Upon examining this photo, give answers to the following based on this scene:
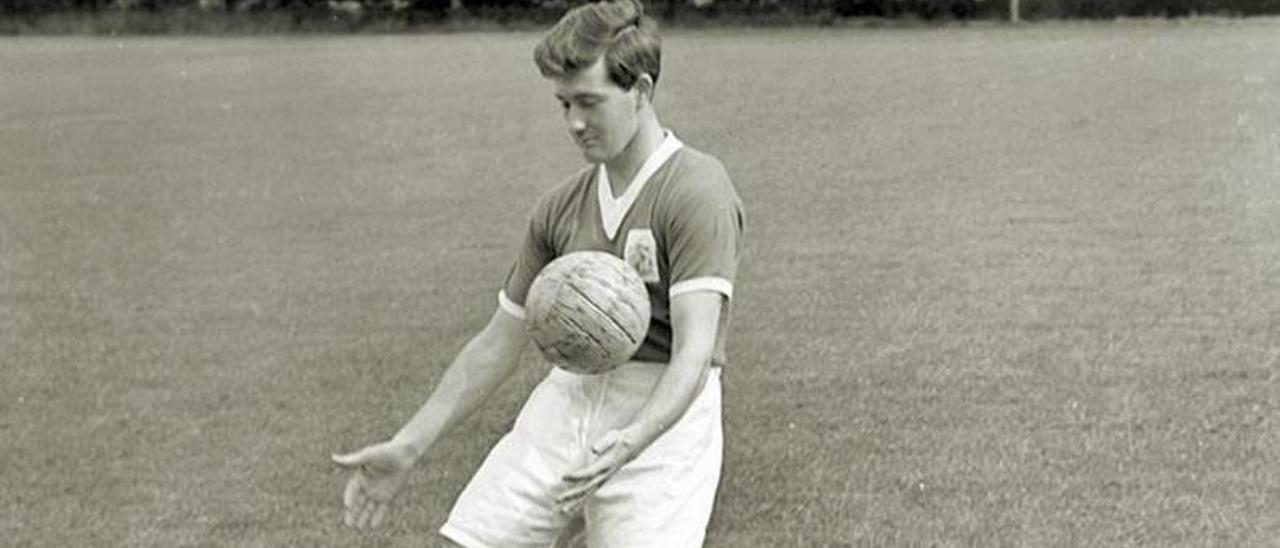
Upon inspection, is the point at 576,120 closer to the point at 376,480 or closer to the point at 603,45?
the point at 603,45

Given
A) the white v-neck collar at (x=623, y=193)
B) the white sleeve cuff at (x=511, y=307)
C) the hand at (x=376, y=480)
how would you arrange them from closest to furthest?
the white v-neck collar at (x=623, y=193)
the hand at (x=376, y=480)
the white sleeve cuff at (x=511, y=307)

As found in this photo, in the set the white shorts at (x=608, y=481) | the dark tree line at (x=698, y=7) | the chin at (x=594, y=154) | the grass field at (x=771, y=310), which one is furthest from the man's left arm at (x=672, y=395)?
the dark tree line at (x=698, y=7)

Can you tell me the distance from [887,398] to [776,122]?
16064 millimetres

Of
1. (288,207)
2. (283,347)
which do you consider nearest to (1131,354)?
(283,347)

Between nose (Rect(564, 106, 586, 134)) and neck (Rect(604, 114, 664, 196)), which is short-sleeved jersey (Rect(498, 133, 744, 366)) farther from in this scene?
nose (Rect(564, 106, 586, 134))

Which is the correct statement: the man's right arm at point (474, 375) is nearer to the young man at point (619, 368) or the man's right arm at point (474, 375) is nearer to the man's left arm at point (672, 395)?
the young man at point (619, 368)

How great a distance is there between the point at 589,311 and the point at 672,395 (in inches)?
10.1

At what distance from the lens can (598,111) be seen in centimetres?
542

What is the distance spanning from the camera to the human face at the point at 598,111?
5375mm

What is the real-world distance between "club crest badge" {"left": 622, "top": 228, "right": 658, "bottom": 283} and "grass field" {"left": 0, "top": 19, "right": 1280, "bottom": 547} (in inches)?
103

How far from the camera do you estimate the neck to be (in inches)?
217

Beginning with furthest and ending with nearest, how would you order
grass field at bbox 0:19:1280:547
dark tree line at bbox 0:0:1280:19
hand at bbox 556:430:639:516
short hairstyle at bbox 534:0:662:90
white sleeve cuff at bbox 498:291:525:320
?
dark tree line at bbox 0:0:1280:19 → grass field at bbox 0:19:1280:547 → white sleeve cuff at bbox 498:291:525:320 → short hairstyle at bbox 534:0:662:90 → hand at bbox 556:430:639:516

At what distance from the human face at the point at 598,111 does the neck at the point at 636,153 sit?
22 millimetres

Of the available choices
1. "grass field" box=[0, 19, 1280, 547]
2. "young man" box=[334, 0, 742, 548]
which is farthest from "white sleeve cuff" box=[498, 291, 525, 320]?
"grass field" box=[0, 19, 1280, 547]
